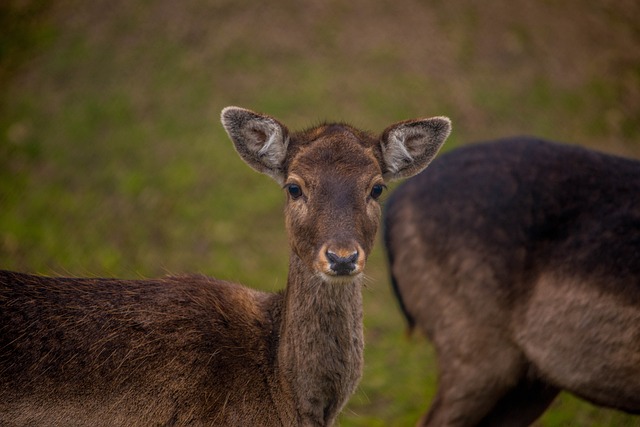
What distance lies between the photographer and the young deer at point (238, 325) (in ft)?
13.2

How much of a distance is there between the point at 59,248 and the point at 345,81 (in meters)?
5.93

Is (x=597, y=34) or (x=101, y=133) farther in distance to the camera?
(x=597, y=34)

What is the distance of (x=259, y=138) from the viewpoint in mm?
4828

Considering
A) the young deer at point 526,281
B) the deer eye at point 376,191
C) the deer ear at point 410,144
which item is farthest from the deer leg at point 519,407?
the deer eye at point 376,191

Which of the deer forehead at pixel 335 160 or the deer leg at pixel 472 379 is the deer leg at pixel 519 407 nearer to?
the deer leg at pixel 472 379

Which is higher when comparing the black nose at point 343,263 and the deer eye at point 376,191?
the deer eye at point 376,191

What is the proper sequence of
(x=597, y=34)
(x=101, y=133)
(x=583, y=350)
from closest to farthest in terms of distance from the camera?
1. (x=583, y=350)
2. (x=101, y=133)
3. (x=597, y=34)

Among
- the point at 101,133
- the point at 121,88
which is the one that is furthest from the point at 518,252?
the point at 121,88

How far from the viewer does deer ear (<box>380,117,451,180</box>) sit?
→ 15.7 feet

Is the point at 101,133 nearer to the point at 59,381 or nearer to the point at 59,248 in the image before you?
the point at 59,248

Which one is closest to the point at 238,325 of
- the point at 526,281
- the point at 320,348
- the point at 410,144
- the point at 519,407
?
the point at 320,348

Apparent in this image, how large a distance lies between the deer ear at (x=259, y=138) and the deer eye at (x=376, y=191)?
601mm

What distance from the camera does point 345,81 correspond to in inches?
542

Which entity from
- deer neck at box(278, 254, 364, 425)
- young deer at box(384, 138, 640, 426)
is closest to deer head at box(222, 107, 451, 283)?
deer neck at box(278, 254, 364, 425)
